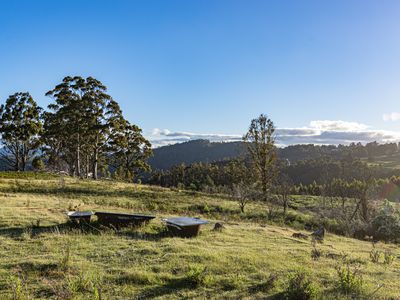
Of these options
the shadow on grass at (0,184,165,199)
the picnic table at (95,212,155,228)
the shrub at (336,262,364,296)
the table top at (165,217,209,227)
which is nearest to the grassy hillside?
the shrub at (336,262,364,296)

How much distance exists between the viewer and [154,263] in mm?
9016

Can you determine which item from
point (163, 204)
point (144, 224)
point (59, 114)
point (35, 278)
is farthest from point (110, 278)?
point (59, 114)

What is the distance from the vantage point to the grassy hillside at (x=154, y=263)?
7.09m

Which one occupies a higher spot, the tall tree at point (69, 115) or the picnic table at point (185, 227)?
the tall tree at point (69, 115)

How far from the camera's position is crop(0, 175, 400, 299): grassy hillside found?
7094 mm

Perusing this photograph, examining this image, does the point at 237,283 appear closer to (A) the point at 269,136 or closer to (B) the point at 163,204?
(B) the point at 163,204

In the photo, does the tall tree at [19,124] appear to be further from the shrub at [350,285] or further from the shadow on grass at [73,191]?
the shrub at [350,285]

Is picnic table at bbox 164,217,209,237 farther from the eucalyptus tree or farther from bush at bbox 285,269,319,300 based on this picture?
the eucalyptus tree

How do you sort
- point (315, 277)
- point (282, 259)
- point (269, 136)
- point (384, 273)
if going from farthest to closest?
point (269, 136), point (282, 259), point (384, 273), point (315, 277)

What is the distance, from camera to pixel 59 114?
43.9 meters

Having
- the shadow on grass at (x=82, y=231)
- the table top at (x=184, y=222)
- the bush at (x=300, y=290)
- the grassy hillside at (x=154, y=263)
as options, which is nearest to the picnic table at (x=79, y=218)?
the shadow on grass at (x=82, y=231)

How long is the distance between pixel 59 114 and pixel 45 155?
15.4 metres

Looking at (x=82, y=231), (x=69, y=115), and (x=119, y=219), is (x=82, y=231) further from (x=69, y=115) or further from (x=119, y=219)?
(x=69, y=115)

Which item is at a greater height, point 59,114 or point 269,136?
point 59,114
